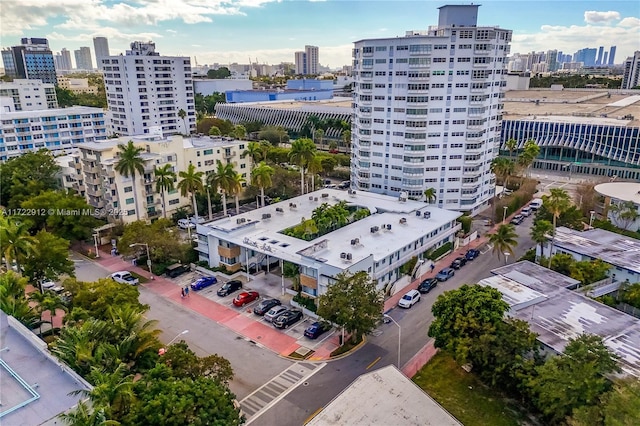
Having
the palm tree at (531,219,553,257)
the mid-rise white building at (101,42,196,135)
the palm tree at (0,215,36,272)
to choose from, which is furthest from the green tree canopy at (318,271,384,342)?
the mid-rise white building at (101,42,196,135)

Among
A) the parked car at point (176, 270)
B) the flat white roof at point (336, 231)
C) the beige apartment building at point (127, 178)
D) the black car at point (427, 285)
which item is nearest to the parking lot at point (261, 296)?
the parked car at point (176, 270)

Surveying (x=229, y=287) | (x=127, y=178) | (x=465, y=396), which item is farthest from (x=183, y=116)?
(x=465, y=396)

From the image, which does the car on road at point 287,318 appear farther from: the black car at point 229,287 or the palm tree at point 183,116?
the palm tree at point 183,116

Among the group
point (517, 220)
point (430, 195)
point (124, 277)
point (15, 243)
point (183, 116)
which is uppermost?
point (183, 116)

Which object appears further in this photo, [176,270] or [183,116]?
[183,116]

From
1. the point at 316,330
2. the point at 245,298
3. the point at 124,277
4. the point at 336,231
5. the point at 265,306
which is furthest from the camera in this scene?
the point at 336,231

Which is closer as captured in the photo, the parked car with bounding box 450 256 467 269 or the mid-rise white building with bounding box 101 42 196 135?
the parked car with bounding box 450 256 467 269

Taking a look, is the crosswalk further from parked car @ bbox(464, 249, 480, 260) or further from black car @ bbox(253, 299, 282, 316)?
parked car @ bbox(464, 249, 480, 260)

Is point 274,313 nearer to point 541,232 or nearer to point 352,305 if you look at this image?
point 352,305
